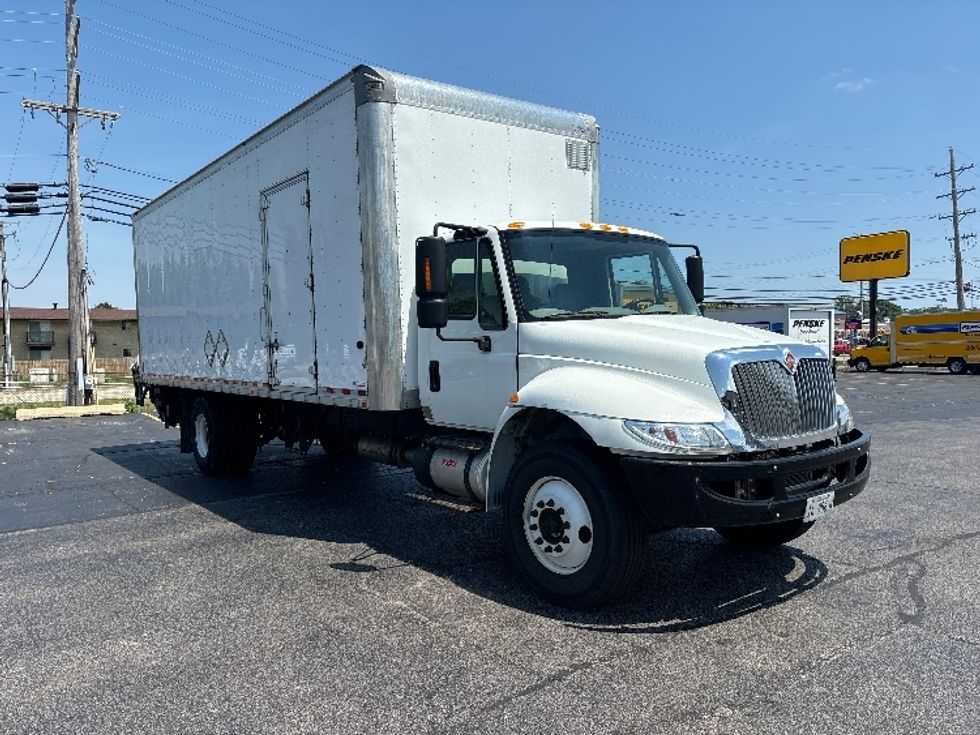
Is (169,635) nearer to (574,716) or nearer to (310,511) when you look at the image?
(574,716)

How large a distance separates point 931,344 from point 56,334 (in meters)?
69.4

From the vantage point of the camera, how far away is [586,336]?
5293 mm

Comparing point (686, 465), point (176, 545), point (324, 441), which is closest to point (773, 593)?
point (686, 465)

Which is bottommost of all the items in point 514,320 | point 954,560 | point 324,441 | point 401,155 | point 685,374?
point 954,560

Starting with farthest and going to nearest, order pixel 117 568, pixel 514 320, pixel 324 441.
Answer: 1. pixel 324 441
2. pixel 117 568
3. pixel 514 320

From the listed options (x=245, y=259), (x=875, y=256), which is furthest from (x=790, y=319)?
(x=245, y=259)

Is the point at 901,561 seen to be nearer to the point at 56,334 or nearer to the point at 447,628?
the point at 447,628

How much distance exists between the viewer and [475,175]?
6742 millimetres

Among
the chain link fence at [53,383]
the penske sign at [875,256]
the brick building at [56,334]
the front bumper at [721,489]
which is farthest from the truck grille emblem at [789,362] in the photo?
the brick building at [56,334]

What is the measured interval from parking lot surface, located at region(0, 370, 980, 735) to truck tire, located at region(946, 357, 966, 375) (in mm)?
36441

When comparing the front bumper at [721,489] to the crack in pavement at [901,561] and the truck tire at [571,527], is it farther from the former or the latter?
the crack in pavement at [901,561]

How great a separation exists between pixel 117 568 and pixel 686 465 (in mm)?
4391

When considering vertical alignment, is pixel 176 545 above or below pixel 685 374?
below

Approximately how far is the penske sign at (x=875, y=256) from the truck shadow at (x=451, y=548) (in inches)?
1964
